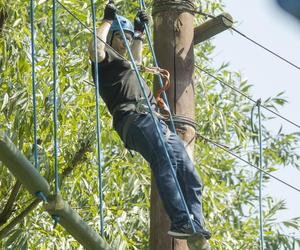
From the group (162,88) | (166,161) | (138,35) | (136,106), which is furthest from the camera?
(138,35)

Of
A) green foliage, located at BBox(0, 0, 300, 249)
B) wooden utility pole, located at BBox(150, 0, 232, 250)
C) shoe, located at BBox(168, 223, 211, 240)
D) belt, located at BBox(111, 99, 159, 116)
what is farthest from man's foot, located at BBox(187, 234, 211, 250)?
green foliage, located at BBox(0, 0, 300, 249)

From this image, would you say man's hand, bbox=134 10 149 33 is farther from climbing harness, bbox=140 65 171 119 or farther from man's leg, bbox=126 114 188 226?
man's leg, bbox=126 114 188 226

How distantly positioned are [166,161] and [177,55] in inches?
26.6

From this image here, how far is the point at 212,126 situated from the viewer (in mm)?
8609

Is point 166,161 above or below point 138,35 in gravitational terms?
below

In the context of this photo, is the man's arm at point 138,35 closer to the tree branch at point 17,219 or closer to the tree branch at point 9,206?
the tree branch at point 17,219

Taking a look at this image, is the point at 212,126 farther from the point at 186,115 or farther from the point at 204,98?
the point at 186,115

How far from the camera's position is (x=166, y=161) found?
3787mm

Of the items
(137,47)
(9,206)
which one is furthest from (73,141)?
(137,47)

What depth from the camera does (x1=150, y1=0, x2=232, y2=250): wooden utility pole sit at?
4012 millimetres

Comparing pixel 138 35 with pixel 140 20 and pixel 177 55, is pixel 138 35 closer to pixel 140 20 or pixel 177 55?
pixel 140 20

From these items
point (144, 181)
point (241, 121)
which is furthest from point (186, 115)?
point (241, 121)

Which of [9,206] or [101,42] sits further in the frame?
[9,206]

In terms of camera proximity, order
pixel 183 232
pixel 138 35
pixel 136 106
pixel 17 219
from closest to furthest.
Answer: pixel 183 232, pixel 136 106, pixel 138 35, pixel 17 219
